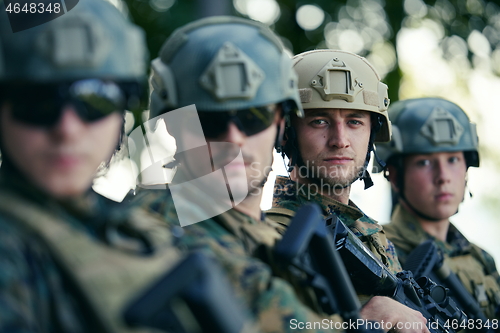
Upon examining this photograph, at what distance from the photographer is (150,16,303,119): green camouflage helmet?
2143mm

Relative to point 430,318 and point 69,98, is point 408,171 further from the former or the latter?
point 69,98

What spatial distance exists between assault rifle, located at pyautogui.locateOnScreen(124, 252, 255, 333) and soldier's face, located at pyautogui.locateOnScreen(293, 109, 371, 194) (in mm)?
1868

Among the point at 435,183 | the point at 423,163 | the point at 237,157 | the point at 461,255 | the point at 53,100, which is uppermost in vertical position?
the point at 53,100

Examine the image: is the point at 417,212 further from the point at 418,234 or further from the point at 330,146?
the point at 330,146

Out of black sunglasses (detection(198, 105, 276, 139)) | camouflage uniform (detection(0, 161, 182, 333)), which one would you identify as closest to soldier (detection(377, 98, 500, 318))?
black sunglasses (detection(198, 105, 276, 139))

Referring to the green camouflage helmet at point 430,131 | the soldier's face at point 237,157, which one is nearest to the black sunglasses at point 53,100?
the soldier's face at point 237,157

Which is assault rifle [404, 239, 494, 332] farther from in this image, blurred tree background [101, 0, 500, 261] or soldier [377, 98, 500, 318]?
blurred tree background [101, 0, 500, 261]

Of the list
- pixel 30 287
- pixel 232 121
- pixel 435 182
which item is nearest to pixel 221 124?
pixel 232 121

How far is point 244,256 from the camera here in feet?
6.41

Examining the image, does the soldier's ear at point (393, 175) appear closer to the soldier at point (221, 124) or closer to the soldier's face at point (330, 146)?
the soldier's face at point (330, 146)

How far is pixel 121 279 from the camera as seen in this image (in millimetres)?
1514

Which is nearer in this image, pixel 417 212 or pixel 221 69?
pixel 221 69

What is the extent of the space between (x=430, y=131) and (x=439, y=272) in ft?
3.85

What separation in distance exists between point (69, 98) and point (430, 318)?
7.87ft
